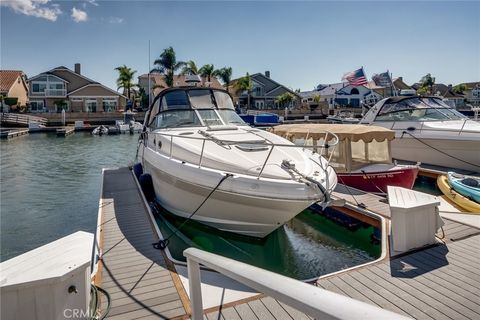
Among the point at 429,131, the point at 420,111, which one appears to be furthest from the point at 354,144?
the point at 420,111

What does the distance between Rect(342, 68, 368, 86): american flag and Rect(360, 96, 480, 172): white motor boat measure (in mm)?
4907

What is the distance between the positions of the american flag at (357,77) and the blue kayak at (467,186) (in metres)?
11.0

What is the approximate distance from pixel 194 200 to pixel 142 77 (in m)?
45.4

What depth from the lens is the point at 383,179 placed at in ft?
29.0

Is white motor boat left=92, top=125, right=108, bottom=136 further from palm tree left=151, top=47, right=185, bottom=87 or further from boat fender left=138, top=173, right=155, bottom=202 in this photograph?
boat fender left=138, top=173, right=155, bottom=202

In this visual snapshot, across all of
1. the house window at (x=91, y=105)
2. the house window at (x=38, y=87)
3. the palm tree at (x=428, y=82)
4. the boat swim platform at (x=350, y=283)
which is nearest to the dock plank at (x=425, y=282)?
the boat swim platform at (x=350, y=283)

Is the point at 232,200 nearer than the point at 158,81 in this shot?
Yes

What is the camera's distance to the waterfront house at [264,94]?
5056cm

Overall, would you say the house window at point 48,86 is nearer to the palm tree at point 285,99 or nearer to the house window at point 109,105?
the house window at point 109,105

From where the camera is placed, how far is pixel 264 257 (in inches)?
242

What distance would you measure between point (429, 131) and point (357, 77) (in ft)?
26.6

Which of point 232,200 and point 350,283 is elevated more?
point 232,200

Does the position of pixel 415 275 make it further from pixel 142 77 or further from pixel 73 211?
pixel 142 77

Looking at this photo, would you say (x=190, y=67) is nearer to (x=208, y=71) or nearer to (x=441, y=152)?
(x=208, y=71)
